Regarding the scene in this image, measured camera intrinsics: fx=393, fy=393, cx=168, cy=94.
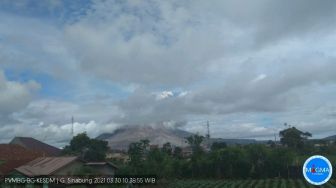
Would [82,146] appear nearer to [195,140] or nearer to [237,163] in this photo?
[195,140]

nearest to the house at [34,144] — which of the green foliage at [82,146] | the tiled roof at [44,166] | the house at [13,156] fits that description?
the green foliage at [82,146]

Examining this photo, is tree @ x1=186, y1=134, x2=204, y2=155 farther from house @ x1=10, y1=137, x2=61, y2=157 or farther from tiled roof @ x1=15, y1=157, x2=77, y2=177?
tiled roof @ x1=15, y1=157, x2=77, y2=177

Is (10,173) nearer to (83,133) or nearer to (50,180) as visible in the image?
(50,180)

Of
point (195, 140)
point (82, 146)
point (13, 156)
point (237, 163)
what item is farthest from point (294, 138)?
point (13, 156)

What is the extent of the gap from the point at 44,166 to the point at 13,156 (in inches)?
666

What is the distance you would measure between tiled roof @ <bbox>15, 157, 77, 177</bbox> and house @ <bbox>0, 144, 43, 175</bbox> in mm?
1621

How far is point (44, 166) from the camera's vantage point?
40500 millimetres

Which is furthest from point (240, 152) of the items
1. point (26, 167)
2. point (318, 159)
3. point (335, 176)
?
point (318, 159)

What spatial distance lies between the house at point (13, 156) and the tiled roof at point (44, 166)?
1.62 metres

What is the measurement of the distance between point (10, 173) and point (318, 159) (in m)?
41.4

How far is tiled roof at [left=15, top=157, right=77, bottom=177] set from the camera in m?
37.8

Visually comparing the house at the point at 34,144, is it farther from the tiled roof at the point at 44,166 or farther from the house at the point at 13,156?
the tiled roof at the point at 44,166

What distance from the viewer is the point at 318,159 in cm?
464

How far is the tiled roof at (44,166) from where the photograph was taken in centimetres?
3781
